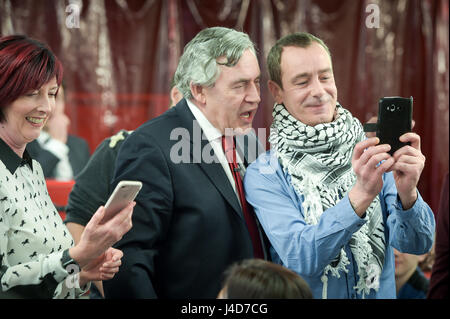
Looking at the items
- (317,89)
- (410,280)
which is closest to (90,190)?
(317,89)

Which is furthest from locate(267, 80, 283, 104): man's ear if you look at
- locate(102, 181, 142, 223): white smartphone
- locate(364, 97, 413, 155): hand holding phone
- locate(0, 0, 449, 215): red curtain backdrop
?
locate(0, 0, 449, 215): red curtain backdrop

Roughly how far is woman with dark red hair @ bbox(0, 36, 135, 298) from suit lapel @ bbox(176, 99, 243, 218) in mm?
291

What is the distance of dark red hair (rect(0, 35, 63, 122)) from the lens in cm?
130

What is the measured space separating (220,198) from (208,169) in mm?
90

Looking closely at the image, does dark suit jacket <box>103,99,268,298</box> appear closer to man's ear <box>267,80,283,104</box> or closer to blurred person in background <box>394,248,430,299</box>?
man's ear <box>267,80,283,104</box>

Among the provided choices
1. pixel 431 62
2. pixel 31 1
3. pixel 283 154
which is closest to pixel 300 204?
pixel 283 154

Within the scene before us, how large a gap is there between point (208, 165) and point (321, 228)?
0.37 metres

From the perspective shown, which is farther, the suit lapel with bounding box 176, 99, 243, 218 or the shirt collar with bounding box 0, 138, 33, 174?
the suit lapel with bounding box 176, 99, 243, 218

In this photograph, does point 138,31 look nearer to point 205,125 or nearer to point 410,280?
point 205,125

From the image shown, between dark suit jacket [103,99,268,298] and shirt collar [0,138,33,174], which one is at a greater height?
shirt collar [0,138,33,174]

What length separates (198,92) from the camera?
1.59 m

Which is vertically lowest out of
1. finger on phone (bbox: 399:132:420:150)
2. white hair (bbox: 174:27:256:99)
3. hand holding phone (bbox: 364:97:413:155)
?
finger on phone (bbox: 399:132:420:150)

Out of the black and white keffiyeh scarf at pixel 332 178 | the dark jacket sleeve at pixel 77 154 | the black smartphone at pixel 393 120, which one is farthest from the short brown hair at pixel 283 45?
the dark jacket sleeve at pixel 77 154
